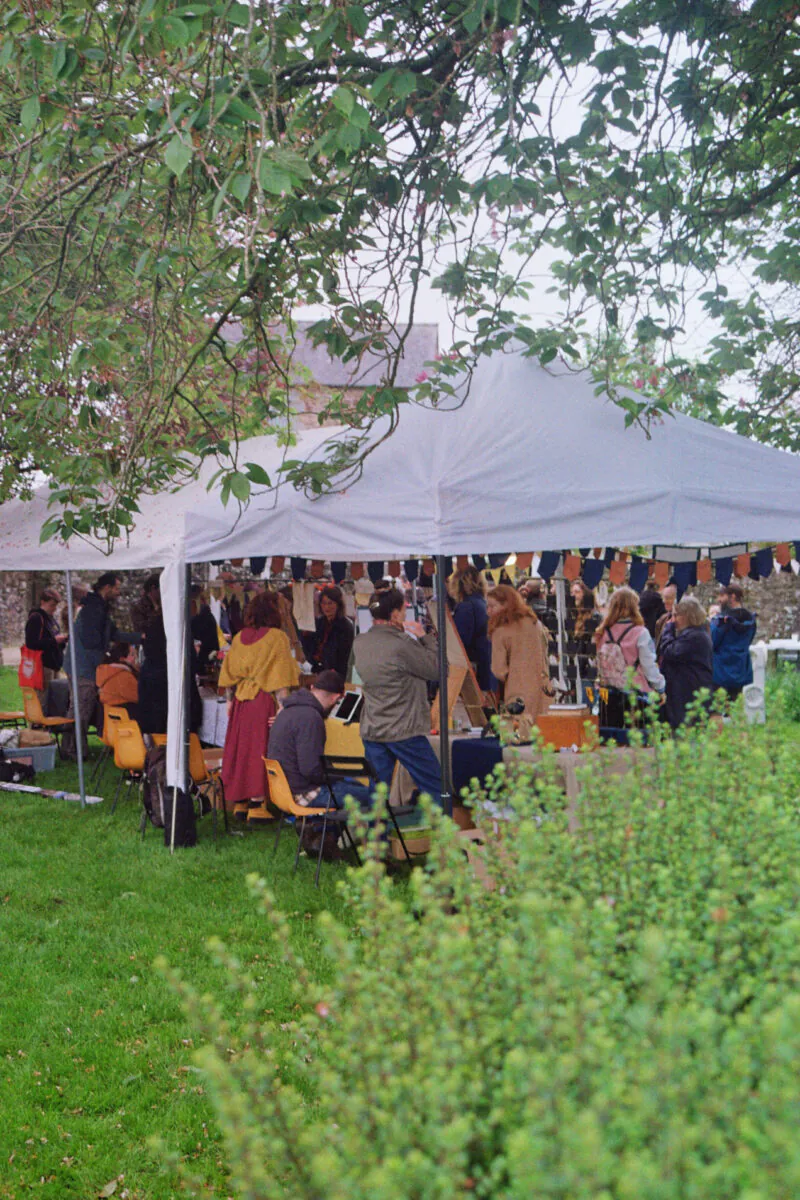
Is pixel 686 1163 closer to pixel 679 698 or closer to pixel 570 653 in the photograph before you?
pixel 679 698

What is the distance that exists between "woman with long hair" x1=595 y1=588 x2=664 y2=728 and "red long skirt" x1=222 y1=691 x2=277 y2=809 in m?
2.64

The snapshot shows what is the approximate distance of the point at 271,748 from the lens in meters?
7.07

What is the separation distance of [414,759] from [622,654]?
6.67 feet

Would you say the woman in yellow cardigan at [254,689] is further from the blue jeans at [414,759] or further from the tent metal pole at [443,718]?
the tent metal pole at [443,718]

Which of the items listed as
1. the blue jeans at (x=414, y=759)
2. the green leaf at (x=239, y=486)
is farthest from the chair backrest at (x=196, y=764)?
the green leaf at (x=239, y=486)

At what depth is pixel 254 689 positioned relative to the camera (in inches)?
332

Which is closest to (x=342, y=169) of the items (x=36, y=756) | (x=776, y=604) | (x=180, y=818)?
(x=180, y=818)

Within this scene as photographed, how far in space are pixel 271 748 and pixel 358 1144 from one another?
5.77 metres

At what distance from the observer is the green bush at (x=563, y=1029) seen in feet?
3.93

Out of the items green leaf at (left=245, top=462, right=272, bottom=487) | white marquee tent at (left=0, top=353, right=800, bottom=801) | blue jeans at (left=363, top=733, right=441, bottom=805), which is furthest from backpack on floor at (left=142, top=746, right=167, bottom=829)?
green leaf at (left=245, top=462, right=272, bottom=487)

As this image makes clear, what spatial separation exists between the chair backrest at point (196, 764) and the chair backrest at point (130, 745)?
452 millimetres

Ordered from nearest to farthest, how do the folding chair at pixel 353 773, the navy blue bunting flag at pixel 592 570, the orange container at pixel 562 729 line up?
the orange container at pixel 562 729 → the folding chair at pixel 353 773 → the navy blue bunting flag at pixel 592 570

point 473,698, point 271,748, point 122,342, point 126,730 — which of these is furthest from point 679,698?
point 122,342

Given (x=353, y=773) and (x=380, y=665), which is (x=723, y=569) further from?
(x=353, y=773)
